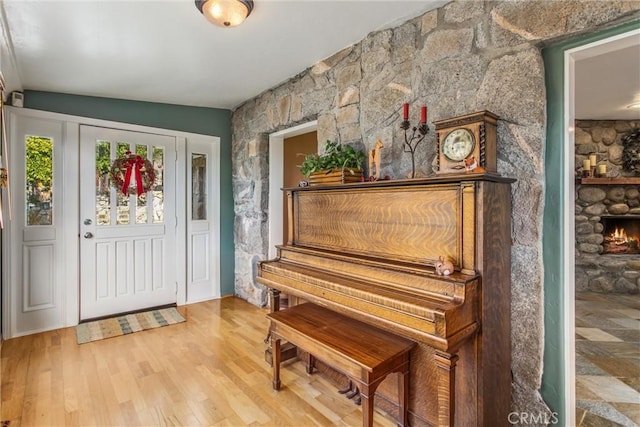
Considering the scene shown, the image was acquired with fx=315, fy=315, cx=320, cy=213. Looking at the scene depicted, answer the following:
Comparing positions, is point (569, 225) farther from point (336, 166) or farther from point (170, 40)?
point (170, 40)

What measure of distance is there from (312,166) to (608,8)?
1726 millimetres

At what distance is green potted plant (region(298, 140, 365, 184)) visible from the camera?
2.14 m

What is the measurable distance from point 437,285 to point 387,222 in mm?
498

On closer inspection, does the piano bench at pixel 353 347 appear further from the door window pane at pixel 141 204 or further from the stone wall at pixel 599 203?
the stone wall at pixel 599 203

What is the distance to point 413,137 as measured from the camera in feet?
6.68

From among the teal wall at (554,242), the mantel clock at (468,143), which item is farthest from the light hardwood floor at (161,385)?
the mantel clock at (468,143)

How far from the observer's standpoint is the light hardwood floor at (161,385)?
1853 millimetres

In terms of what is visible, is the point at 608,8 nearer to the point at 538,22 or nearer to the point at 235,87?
the point at 538,22

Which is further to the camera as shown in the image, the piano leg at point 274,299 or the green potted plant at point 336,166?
the piano leg at point 274,299

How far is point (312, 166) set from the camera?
92.8 inches

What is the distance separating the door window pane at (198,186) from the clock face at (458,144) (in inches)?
125

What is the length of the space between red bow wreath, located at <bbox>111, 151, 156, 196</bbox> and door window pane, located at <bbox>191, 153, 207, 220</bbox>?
0.48 m

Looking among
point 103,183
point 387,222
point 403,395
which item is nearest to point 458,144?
point 387,222

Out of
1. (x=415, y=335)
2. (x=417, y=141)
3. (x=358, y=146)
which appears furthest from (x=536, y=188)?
(x=358, y=146)
